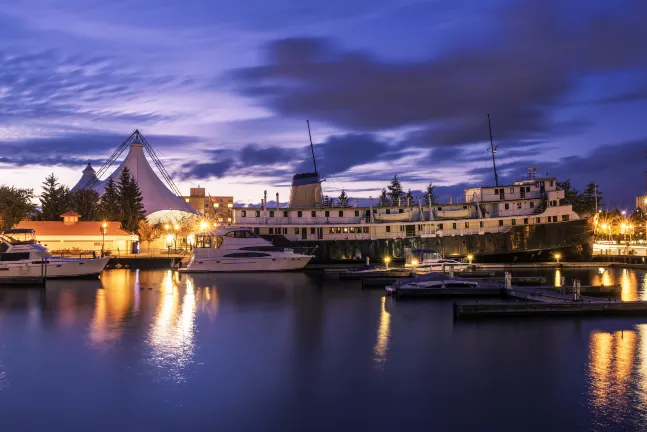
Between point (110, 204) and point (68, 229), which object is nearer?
point (68, 229)

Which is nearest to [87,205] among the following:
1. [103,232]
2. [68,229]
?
[68,229]

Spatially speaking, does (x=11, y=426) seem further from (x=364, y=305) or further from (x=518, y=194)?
(x=518, y=194)

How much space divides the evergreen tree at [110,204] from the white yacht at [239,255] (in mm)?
30242

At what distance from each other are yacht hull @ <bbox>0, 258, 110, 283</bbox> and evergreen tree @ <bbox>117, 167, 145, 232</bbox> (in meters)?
30.9

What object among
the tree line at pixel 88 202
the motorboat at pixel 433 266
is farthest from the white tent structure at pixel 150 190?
the motorboat at pixel 433 266

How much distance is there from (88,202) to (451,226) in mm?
54715

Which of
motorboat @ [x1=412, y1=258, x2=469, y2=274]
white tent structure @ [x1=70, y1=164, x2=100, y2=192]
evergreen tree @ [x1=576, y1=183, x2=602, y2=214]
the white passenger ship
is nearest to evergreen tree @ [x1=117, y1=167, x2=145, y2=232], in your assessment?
white tent structure @ [x1=70, y1=164, x2=100, y2=192]

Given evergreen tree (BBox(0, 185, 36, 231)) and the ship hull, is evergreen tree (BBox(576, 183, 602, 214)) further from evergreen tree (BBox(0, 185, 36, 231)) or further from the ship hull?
evergreen tree (BBox(0, 185, 36, 231))

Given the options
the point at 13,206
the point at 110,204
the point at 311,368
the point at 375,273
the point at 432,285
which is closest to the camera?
the point at 311,368

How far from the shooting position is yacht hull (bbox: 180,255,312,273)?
5881 centimetres

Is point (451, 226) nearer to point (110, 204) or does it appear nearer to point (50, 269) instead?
point (50, 269)

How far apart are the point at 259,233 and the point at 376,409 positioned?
1952 inches

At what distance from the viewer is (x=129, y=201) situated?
89250 mm

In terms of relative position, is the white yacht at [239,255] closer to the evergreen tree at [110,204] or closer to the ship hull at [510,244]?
the ship hull at [510,244]
